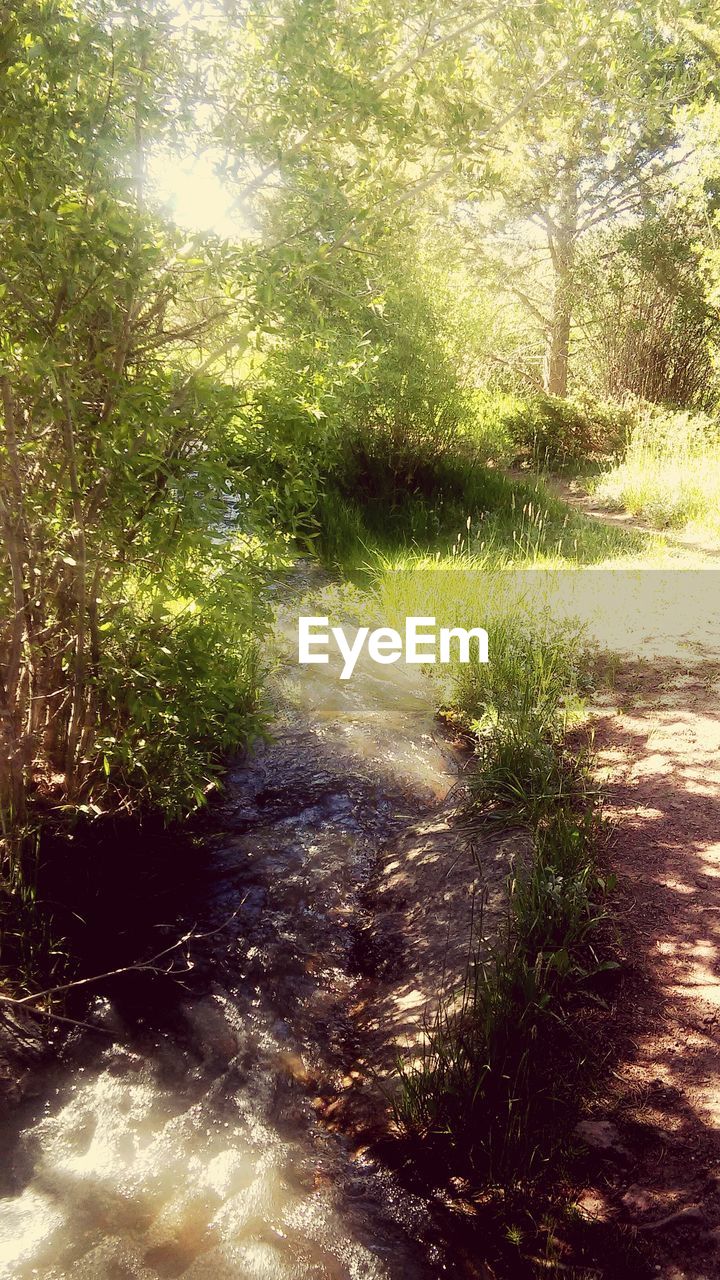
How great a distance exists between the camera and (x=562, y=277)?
1728cm

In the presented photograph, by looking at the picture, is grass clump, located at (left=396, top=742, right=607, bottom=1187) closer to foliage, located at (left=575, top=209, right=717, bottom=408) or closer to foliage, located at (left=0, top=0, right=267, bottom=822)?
foliage, located at (left=0, top=0, right=267, bottom=822)

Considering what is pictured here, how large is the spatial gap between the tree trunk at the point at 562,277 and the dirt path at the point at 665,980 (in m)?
12.7

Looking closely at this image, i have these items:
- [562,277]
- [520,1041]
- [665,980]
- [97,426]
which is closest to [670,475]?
[562,277]

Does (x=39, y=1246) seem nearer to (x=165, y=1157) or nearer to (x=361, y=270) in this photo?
(x=165, y=1157)

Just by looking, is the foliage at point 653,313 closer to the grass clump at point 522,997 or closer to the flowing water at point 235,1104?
the grass clump at point 522,997

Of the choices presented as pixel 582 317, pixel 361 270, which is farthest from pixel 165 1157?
pixel 582 317

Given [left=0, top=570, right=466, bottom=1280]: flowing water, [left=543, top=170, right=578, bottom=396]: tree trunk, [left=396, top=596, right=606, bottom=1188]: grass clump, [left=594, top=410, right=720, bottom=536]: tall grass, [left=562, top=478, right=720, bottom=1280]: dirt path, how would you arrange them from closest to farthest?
[left=562, top=478, right=720, bottom=1280]: dirt path, [left=0, top=570, right=466, bottom=1280]: flowing water, [left=396, top=596, right=606, bottom=1188]: grass clump, [left=594, top=410, right=720, bottom=536]: tall grass, [left=543, top=170, right=578, bottom=396]: tree trunk

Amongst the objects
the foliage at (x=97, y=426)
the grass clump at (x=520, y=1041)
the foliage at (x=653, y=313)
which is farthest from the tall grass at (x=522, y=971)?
the foliage at (x=653, y=313)

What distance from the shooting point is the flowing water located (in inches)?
101

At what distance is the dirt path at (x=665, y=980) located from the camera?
7.97ft

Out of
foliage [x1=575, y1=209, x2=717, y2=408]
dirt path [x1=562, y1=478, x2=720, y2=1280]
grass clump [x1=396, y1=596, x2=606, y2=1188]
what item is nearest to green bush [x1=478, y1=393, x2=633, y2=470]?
foliage [x1=575, y1=209, x2=717, y2=408]

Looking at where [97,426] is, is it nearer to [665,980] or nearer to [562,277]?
[665,980]

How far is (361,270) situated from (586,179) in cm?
1611

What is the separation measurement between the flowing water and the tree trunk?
545 inches
